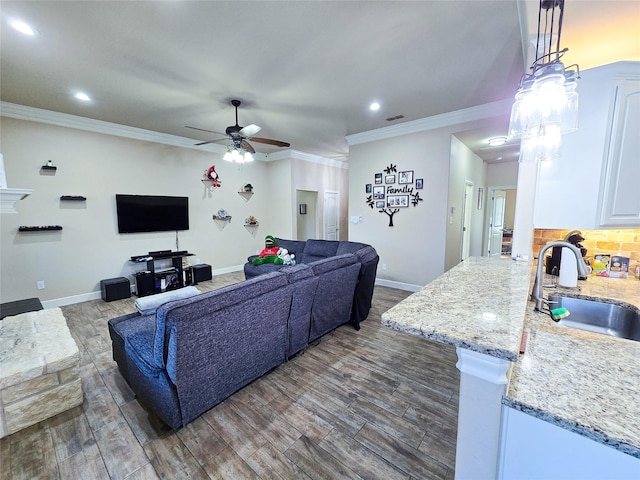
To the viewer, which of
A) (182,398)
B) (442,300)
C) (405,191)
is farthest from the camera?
(405,191)

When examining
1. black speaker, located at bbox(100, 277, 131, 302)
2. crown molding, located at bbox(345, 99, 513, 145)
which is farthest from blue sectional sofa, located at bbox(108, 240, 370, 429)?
crown molding, located at bbox(345, 99, 513, 145)

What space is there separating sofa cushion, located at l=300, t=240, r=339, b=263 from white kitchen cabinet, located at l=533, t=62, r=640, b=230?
2.83 m

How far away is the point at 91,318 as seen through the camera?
11.5 ft

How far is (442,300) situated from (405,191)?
12.1 feet

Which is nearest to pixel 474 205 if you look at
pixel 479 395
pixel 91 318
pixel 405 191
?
pixel 405 191

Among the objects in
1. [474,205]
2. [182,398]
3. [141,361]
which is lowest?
[182,398]

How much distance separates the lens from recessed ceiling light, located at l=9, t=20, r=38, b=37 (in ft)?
6.64

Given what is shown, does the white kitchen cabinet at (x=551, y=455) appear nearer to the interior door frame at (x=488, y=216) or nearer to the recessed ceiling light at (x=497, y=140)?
the recessed ceiling light at (x=497, y=140)

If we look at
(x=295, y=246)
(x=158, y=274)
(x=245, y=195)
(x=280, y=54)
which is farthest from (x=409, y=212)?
(x=158, y=274)

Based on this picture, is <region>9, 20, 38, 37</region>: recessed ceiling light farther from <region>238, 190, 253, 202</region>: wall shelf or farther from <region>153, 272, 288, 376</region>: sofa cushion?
<region>238, 190, 253, 202</region>: wall shelf

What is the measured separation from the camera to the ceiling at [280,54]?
6.21ft

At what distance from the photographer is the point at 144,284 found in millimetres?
4406

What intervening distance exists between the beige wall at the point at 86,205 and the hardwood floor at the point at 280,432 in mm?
2390

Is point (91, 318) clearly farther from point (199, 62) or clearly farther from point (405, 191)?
point (405, 191)
